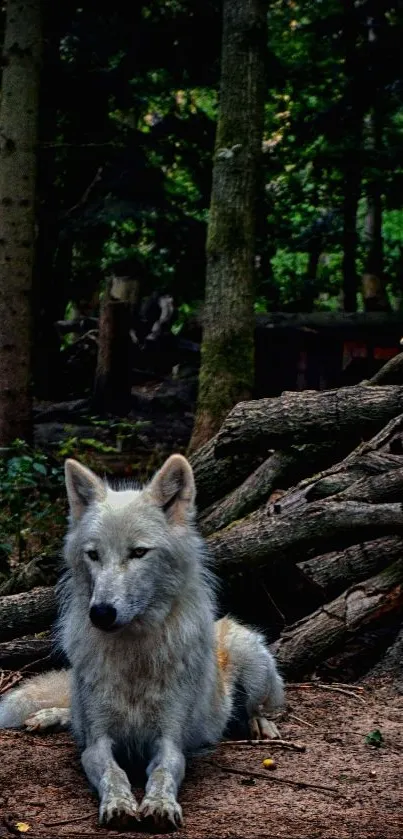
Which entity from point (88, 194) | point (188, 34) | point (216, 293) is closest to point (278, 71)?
point (188, 34)

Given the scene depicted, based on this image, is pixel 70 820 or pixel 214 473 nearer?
pixel 70 820

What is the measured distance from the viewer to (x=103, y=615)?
4.49m

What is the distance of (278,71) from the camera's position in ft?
53.1

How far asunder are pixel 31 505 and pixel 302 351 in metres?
9.07

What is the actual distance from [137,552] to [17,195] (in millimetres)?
7662

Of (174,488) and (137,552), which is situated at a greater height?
(174,488)

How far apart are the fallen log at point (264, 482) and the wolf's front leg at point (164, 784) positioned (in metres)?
2.60

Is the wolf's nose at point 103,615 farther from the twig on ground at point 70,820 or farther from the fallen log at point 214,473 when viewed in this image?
the fallen log at point 214,473

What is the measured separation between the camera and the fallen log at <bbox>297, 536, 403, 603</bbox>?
22.1 ft

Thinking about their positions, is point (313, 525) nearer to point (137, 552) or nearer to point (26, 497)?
point (137, 552)

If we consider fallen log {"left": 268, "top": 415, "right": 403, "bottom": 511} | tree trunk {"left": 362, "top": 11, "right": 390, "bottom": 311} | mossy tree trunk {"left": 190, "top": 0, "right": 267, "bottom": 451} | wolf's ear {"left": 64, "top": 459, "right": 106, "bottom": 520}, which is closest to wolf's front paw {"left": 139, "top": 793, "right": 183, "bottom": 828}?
wolf's ear {"left": 64, "top": 459, "right": 106, "bottom": 520}

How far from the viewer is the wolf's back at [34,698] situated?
571 centimetres

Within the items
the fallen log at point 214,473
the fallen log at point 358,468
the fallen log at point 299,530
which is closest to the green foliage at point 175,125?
the fallen log at point 214,473

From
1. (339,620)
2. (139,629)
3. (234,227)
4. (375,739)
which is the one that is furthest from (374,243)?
(139,629)
